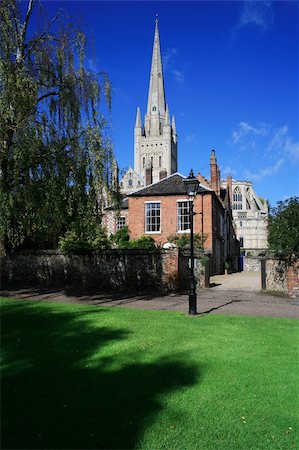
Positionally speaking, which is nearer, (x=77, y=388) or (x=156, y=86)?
(x=77, y=388)

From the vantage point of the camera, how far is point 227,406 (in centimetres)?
470

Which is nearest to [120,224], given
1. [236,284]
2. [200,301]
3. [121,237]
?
[121,237]

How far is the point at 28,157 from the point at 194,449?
1123 cm

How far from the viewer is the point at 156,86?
10981 centimetres

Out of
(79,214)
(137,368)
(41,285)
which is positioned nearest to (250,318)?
(137,368)

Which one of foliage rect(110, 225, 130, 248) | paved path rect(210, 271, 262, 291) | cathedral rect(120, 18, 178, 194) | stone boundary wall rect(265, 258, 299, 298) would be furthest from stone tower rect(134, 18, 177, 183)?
stone boundary wall rect(265, 258, 299, 298)

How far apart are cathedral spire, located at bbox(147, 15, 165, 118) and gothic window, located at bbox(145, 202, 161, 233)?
8393 centimetres

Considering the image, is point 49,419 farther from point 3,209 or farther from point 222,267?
point 222,267

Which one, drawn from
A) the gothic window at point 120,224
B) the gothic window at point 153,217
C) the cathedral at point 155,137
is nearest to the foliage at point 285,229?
the gothic window at point 153,217

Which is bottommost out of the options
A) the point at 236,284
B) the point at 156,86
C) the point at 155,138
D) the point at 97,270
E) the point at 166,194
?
the point at 236,284

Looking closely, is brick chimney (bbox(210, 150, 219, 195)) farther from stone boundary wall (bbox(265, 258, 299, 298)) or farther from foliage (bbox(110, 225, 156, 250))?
stone boundary wall (bbox(265, 258, 299, 298))

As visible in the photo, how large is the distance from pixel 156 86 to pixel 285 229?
101m

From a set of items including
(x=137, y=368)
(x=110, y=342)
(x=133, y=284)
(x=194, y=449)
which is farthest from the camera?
(x=133, y=284)

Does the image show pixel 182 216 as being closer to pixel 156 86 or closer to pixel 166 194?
pixel 166 194
